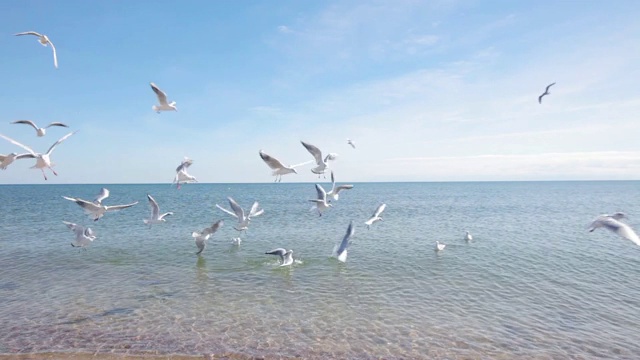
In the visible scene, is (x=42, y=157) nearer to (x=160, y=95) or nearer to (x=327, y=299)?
(x=160, y=95)

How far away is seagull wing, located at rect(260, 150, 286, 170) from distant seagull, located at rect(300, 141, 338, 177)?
1064 millimetres

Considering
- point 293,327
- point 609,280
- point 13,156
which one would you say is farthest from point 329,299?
point 609,280

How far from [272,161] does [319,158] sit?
1668mm

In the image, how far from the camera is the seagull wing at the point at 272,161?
36.7 feet

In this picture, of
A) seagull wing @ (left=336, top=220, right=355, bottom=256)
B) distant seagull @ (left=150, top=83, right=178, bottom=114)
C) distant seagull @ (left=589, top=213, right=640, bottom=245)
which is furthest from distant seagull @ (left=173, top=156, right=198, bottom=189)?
distant seagull @ (left=589, top=213, right=640, bottom=245)

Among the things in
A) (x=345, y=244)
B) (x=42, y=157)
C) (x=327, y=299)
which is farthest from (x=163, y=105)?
(x=327, y=299)

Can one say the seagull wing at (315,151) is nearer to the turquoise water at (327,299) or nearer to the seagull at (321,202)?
the seagull at (321,202)

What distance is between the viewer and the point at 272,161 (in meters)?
11.3

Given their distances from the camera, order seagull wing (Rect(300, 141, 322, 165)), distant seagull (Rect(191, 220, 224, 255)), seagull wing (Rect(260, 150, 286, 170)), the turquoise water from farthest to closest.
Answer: distant seagull (Rect(191, 220, 224, 255)) → seagull wing (Rect(300, 141, 322, 165)) → seagull wing (Rect(260, 150, 286, 170)) → the turquoise water

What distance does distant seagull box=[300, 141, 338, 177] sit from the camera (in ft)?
39.2

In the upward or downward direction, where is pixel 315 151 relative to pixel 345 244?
upward

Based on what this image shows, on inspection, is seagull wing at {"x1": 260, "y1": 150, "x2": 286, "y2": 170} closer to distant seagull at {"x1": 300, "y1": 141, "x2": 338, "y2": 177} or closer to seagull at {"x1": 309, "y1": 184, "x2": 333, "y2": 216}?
distant seagull at {"x1": 300, "y1": 141, "x2": 338, "y2": 177}

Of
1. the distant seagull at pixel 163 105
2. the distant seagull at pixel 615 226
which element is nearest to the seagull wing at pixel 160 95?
the distant seagull at pixel 163 105

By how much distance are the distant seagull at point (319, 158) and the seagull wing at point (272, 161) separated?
1.06 metres
